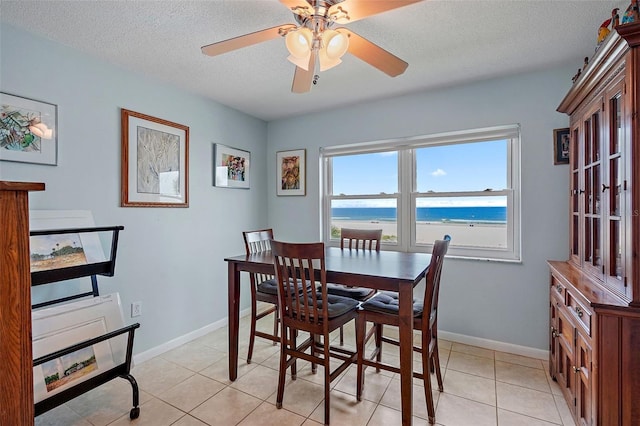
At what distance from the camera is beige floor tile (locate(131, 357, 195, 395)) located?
2.14m

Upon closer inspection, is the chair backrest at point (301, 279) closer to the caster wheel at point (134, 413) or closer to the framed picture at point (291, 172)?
the caster wheel at point (134, 413)

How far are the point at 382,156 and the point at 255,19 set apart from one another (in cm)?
195

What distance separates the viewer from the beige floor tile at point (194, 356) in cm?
245

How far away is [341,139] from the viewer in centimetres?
343

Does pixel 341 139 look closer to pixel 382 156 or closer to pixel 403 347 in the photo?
pixel 382 156

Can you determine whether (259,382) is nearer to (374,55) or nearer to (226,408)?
(226,408)

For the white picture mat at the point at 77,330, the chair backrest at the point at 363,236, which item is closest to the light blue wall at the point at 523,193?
the chair backrest at the point at 363,236

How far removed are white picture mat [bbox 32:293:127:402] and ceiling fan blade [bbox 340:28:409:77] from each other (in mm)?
2094

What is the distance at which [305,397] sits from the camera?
2004mm

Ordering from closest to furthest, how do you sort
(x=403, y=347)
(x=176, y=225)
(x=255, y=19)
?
(x=403, y=347) < (x=255, y=19) < (x=176, y=225)

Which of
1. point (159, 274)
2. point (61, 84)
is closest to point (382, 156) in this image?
point (159, 274)

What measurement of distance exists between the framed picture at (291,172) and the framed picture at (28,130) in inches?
87.0

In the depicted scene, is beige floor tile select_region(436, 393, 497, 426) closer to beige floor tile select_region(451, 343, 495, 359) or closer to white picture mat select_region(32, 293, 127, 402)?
beige floor tile select_region(451, 343, 495, 359)

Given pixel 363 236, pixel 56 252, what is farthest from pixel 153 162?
pixel 363 236
